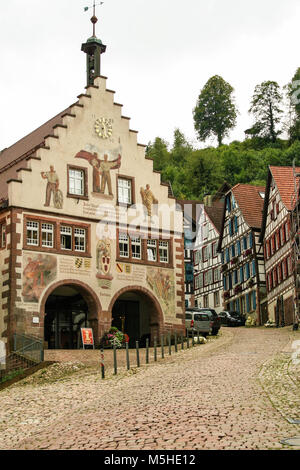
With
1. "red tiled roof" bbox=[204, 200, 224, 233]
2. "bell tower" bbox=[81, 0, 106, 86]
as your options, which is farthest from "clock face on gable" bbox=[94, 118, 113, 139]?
"red tiled roof" bbox=[204, 200, 224, 233]

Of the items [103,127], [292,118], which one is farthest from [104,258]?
[292,118]

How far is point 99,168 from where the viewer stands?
41.0m

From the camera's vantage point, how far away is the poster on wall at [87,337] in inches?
1487

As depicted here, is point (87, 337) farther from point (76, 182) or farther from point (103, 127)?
point (103, 127)

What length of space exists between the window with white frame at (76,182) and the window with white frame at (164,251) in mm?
5394

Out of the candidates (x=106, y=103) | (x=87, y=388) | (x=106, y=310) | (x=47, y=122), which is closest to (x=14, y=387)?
(x=87, y=388)

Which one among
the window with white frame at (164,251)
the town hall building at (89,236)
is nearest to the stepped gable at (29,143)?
the town hall building at (89,236)

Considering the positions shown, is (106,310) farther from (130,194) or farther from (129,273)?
(130,194)

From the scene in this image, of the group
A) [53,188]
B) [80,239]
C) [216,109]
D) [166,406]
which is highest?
[216,109]

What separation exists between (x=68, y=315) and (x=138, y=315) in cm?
410

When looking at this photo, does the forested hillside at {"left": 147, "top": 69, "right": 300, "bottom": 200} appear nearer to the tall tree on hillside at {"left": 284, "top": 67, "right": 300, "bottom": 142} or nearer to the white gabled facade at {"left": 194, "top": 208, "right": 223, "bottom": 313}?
the tall tree on hillside at {"left": 284, "top": 67, "right": 300, "bottom": 142}

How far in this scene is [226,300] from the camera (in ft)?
217

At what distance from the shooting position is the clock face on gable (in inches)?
1634

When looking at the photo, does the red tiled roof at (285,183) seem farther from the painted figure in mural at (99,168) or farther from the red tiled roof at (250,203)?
the painted figure in mural at (99,168)
